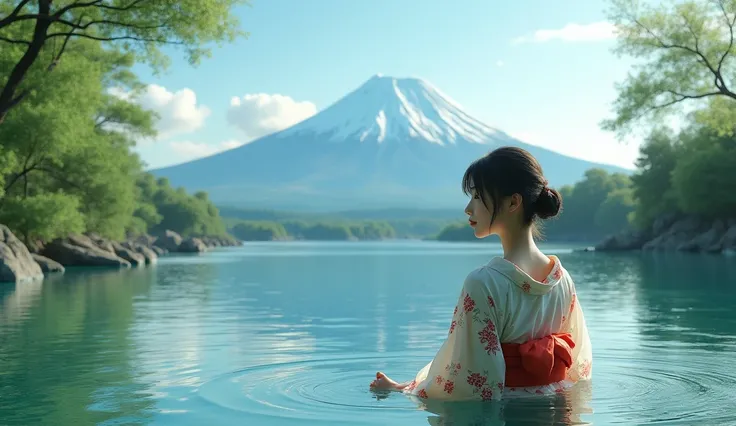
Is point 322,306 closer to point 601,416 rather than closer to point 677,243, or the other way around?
point 601,416

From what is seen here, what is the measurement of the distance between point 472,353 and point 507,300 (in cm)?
31

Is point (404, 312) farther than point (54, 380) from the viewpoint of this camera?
Yes

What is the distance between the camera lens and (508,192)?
4555 millimetres

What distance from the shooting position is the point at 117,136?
39.0 metres

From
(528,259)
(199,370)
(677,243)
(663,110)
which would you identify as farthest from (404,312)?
(677,243)

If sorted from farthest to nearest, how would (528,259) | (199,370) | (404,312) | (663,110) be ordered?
(663,110) → (404,312) → (199,370) → (528,259)

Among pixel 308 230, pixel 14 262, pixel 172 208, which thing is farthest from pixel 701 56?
pixel 308 230

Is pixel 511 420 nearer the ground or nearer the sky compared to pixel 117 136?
nearer the ground

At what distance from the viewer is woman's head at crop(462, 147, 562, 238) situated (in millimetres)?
4520

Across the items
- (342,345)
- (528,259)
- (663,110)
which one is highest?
(663,110)

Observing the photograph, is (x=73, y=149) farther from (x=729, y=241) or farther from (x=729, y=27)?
(x=729, y=241)

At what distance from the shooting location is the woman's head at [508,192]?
4520mm

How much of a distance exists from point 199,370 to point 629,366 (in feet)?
11.2

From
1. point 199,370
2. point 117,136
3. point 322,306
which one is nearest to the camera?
point 199,370
